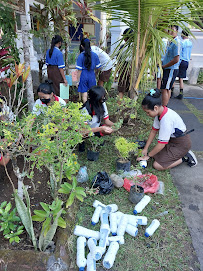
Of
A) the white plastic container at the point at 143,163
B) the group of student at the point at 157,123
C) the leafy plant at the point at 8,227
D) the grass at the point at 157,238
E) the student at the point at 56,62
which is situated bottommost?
the grass at the point at 157,238

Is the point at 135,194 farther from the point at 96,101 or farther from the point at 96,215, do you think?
the point at 96,101

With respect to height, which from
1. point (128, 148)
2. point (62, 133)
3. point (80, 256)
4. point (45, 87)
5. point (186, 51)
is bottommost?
point (80, 256)

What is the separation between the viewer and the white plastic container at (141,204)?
231 cm

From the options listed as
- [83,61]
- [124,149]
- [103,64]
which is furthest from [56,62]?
[124,149]

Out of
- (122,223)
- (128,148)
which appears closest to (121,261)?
(122,223)

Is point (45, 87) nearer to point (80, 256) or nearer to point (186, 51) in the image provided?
point (80, 256)

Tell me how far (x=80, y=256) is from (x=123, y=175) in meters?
1.24

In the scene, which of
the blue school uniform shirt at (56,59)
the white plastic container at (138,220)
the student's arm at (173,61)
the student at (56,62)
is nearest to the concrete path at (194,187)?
the white plastic container at (138,220)

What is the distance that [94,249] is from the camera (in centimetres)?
181

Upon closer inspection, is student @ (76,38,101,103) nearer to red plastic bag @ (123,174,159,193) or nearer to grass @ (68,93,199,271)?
grass @ (68,93,199,271)

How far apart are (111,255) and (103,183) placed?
34.6 inches

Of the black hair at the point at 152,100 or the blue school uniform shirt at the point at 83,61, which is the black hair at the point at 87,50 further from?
the black hair at the point at 152,100

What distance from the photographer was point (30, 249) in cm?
179

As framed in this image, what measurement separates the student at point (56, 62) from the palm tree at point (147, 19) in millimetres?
1560
